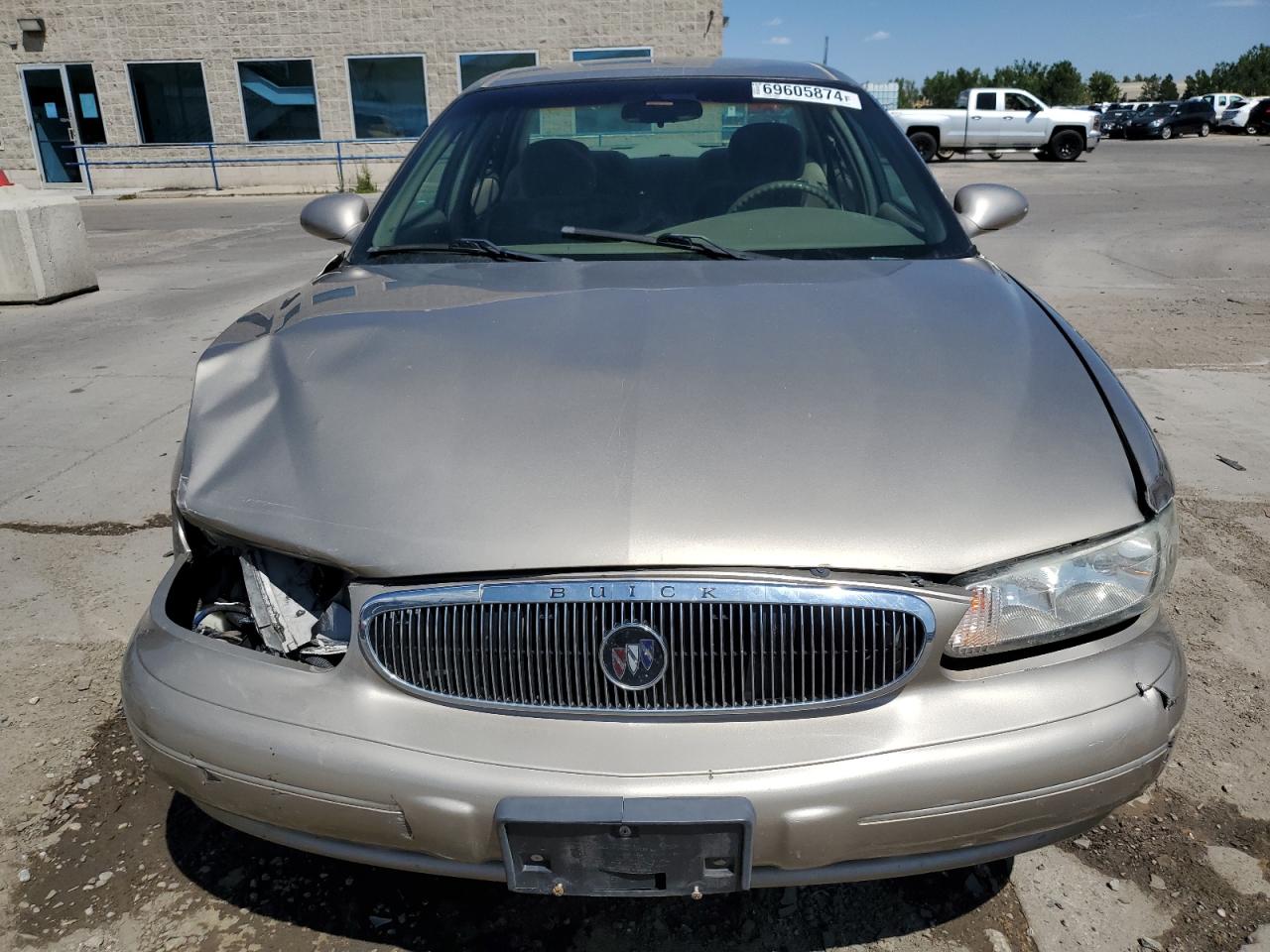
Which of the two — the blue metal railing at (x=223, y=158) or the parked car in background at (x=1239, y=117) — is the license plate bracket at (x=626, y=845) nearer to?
the blue metal railing at (x=223, y=158)

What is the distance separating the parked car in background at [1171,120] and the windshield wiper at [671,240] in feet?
140

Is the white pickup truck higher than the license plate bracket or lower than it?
lower

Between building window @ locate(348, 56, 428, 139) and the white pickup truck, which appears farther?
the white pickup truck

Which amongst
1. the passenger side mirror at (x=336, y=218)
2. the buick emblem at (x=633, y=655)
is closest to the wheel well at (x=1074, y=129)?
the passenger side mirror at (x=336, y=218)

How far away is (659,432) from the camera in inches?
68.8

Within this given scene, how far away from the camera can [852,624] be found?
1539mm

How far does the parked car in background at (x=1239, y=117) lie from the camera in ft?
129

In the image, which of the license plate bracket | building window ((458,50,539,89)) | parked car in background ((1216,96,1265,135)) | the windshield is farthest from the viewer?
parked car in background ((1216,96,1265,135))

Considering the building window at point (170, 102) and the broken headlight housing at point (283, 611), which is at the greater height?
the broken headlight housing at point (283, 611)

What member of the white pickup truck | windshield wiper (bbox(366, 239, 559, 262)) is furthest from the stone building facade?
windshield wiper (bbox(366, 239, 559, 262))

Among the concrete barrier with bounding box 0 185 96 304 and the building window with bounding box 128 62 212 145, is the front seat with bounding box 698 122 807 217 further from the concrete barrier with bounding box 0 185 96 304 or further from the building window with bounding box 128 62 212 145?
the building window with bounding box 128 62 212 145

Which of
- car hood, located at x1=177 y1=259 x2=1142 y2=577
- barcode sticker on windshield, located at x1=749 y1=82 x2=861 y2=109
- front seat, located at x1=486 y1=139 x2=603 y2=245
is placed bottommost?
car hood, located at x1=177 y1=259 x2=1142 y2=577

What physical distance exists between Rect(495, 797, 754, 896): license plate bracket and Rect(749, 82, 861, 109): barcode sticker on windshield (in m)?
2.39

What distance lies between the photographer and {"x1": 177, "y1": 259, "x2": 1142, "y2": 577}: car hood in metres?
1.58
